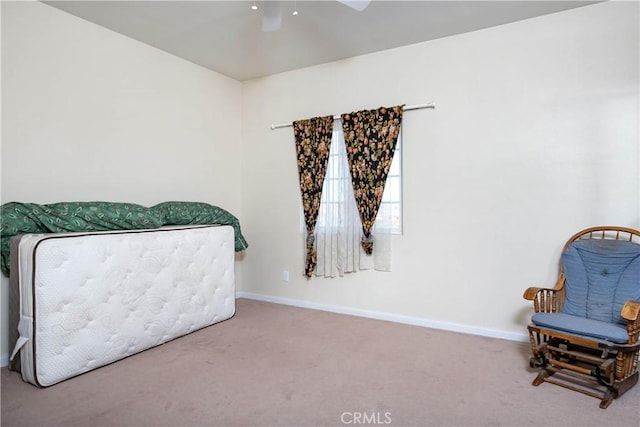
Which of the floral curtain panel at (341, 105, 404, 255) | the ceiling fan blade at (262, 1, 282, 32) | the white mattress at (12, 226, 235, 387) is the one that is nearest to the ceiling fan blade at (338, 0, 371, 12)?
the ceiling fan blade at (262, 1, 282, 32)

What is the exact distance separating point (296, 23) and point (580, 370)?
10.3ft

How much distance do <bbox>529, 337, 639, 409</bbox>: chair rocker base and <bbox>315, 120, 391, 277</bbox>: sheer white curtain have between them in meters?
1.51

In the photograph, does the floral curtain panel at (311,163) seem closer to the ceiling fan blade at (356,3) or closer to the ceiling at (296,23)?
the ceiling at (296,23)

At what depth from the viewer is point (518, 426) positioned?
6.23 feet

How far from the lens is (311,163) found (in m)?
4.01

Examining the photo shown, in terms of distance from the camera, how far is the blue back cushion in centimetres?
247

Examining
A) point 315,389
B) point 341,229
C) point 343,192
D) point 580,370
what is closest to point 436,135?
point 343,192

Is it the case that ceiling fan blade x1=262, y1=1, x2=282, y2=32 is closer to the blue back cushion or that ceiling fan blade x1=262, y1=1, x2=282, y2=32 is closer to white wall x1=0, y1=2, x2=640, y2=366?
Answer: white wall x1=0, y1=2, x2=640, y2=366

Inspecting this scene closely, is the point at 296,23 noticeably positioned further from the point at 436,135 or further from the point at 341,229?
the point at 341,229

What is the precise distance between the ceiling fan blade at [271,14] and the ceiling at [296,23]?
1.38 ft

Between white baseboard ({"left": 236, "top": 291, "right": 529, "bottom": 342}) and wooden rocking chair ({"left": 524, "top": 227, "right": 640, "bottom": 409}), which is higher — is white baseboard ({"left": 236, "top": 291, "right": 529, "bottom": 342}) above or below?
below

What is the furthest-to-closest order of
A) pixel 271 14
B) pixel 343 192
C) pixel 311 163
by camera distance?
pixel 311 163 → pixel 343 192 → pixel 271 14

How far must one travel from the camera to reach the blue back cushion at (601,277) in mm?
2467

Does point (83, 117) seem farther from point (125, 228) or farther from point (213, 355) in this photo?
point (213, 355)
